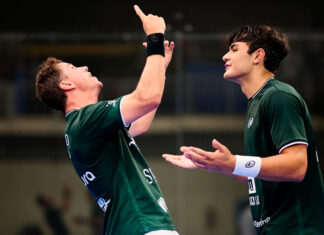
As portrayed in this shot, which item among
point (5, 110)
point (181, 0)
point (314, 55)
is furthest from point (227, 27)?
point (5, 110)

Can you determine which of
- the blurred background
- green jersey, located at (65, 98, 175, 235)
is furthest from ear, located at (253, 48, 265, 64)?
the blurred background

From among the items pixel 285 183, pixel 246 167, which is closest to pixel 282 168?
pixel 246 167

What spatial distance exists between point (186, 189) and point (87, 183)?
3685 millimetres

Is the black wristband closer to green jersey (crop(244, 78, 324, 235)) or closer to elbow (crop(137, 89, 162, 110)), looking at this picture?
elbow (crop(137, 89, 162, 110))

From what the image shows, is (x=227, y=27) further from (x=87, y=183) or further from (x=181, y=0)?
(x=87, y=183)

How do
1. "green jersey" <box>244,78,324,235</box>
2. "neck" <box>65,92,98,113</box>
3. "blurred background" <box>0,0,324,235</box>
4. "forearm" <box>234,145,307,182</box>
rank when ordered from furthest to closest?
"blurred background" <box>0,0,324,235</box> → "neck" <box>65,92,98,113</box> → "green jersey" <box>244,78,324,235</box> → "forearm" <box>234,145,307,182</box>

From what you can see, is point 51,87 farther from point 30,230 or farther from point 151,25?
point 30,230

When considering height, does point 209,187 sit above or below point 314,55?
below

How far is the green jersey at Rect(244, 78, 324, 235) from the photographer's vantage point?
296 cm

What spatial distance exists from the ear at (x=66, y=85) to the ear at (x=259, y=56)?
112 cm

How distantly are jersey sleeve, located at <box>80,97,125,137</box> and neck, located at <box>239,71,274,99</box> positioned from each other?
35.1 inches

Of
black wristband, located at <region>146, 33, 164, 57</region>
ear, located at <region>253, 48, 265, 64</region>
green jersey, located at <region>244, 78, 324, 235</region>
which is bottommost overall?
green jersey, located at <region>244, 78, 324, 235</region>

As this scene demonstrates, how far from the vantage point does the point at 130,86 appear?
22.7ft

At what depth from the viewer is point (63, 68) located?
3512 millimetres
